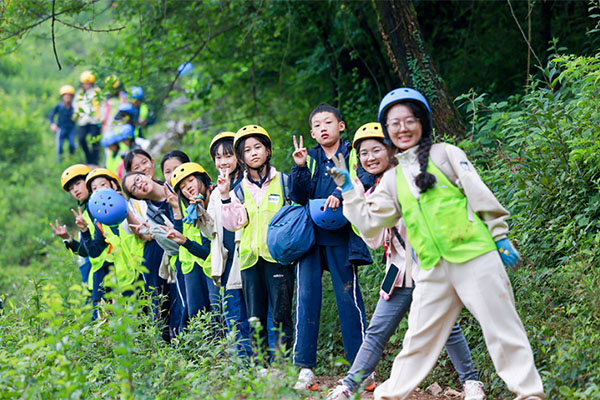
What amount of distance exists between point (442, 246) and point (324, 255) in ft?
5.38

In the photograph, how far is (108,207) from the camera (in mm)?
6938

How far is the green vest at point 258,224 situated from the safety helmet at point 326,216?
0.49 meters

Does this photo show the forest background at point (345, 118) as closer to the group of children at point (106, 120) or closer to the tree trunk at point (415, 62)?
the tree trunk at point (415, 62)

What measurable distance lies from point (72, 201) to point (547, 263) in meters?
11.9

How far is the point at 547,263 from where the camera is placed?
5723 mm

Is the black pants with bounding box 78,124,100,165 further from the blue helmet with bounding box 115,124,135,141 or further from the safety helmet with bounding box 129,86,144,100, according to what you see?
the safety helmet with bounding box 129,86,144,100

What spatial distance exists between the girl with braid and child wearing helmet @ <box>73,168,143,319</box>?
354cm

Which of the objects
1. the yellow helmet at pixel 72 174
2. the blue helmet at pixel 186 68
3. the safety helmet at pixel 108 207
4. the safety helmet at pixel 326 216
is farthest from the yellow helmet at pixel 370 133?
the blue helmet at pixel 186 68

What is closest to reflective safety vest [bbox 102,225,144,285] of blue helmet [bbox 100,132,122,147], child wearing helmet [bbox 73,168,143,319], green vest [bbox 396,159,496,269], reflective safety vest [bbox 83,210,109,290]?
child wearing helmet [bbox 73,168,143,319]

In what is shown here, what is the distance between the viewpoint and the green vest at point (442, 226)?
160 inches

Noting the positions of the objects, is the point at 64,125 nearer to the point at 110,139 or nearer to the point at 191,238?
the point at 110,139

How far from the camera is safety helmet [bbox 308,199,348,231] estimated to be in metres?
5.33

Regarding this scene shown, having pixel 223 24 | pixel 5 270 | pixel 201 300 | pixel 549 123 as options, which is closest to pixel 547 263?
pixel 549 123

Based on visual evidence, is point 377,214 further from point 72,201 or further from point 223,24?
point 72,201
